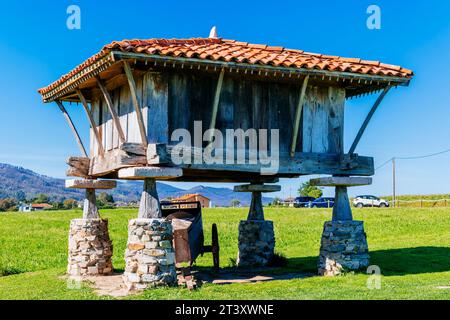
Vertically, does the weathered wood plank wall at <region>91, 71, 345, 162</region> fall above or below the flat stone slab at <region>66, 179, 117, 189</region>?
above

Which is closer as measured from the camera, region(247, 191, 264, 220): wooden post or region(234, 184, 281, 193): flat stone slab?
region(234, 184, 281, 193): flat stone slab

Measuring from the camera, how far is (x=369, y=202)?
52.8 m

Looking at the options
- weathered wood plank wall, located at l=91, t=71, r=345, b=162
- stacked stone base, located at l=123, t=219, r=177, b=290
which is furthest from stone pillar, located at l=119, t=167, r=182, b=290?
weathered wood plank wall, located at l=91, t=71, r=345, b=162

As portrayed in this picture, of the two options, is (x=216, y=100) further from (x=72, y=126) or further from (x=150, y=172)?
(x=72, y=126)

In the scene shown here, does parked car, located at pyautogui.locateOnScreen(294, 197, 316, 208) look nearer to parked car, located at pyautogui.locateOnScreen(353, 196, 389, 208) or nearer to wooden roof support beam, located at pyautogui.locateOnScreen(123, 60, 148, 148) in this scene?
parked car, located at pyautogui.locateOnScreen(353, 196, 389, 208)

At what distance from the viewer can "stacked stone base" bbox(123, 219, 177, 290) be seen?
1170 centimetres

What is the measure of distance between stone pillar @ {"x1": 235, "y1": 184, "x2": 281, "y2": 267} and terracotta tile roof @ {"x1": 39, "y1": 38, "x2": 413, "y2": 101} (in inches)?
189

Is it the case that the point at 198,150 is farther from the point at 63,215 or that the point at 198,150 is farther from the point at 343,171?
the point at 63,215

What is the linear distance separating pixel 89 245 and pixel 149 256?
4.08m

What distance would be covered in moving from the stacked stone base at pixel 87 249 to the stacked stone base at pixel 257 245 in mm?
4278

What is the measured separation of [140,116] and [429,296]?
625 centimetres

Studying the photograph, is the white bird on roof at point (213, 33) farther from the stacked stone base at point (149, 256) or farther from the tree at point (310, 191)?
the tree at point (310, 191)

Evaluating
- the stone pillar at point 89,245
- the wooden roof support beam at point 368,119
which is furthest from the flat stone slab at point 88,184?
the wooden roof support beam at point 368,119
